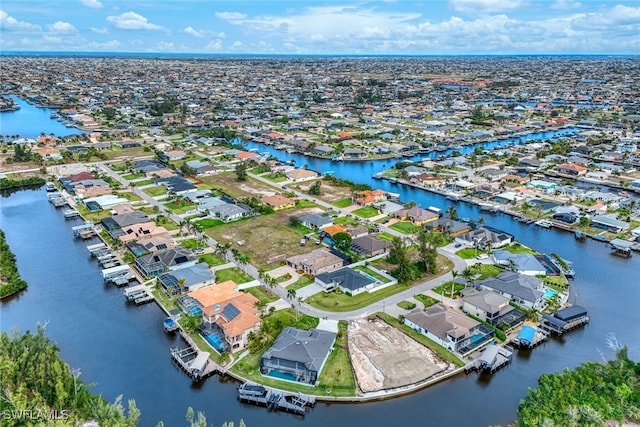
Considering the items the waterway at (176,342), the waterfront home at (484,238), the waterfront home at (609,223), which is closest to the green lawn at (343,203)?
the waterfront home at (484,238)

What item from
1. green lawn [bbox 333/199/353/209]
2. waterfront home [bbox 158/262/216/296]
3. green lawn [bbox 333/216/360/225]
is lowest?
green lawn [bbox 333/199/353/209]

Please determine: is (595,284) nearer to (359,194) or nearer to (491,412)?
A: (491,412)

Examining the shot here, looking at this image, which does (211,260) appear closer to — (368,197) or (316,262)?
(316,262)

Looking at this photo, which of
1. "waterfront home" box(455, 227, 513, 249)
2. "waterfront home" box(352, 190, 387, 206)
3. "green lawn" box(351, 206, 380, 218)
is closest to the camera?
"waterfront home" box(455, 227, 513, 249)

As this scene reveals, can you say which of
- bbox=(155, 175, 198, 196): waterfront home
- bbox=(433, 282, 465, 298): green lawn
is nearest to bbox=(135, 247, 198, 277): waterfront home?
bbox=(155, 175, 198, 196): waterfront home

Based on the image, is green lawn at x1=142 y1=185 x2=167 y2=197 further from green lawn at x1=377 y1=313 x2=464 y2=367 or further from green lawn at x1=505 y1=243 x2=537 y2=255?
green lawn at x1=505 y1=243 x2=537 y2=255

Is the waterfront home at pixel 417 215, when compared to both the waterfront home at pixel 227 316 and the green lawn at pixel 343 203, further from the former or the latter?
the waterfront home at pixel 227 316
